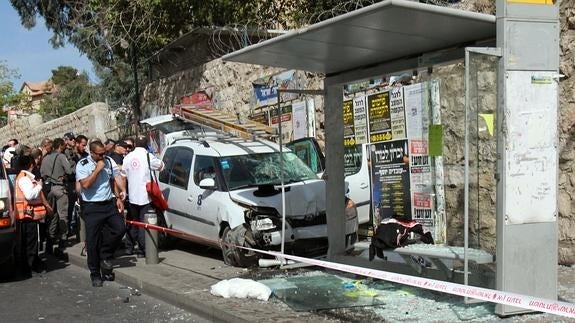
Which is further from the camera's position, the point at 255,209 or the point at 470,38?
the point at 255,209

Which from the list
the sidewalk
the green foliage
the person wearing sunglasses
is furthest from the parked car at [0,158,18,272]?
the green foliage

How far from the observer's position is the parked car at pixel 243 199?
852 cm

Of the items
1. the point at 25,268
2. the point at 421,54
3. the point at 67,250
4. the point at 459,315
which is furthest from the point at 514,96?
the point at 67,250

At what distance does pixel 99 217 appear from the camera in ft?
27.4

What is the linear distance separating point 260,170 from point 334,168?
1719 millimetres

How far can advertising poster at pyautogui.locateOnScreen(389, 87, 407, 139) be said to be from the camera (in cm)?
956

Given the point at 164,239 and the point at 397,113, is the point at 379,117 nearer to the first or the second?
the point at 397,113

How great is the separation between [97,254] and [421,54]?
4.90 meters

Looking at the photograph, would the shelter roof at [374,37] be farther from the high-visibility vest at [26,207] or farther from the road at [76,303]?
the high-visibility vest at [26,207]

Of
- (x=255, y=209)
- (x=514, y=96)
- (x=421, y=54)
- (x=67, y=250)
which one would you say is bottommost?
(x=67, y=250)

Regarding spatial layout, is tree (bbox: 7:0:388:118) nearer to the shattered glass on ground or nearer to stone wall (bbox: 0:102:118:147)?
stone wall (bbox: 0:102:118:147)

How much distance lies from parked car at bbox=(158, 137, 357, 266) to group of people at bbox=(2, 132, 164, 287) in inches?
21.0

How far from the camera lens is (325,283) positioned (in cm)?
736

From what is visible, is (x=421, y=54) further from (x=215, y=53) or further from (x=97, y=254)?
(x=215, y=53)
